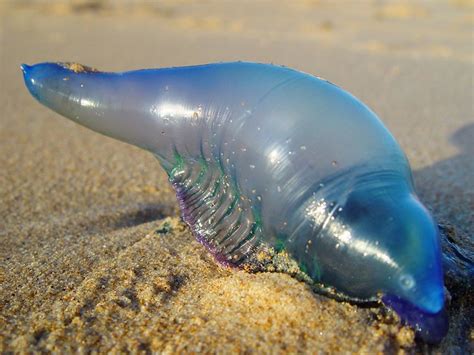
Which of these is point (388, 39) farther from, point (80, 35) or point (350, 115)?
point (350, 115)

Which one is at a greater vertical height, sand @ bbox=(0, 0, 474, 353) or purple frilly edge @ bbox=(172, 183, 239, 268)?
purple frilly edge @ bbox=(172, 183, 239, 268)

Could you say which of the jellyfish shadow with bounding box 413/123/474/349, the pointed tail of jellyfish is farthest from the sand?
the pointed tail of jellyfish

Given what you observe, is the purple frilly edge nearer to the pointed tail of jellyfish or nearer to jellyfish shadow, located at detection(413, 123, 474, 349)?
the pointed tail of jellyfish

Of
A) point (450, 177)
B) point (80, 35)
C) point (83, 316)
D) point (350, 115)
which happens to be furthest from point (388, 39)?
point (83, 316)

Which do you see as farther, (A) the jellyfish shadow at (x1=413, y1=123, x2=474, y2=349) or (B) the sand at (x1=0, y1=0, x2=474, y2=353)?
(A) the jellyfish shadow at (x1=413, y1=123, x2=474, y2=349)

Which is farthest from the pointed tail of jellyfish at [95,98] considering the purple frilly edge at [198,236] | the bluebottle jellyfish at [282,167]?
the purple frilly edge at [198,236]

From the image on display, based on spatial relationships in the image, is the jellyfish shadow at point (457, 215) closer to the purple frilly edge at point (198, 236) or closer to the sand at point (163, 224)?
the sand at point (163, 224)

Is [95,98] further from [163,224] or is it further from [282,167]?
[282,167]

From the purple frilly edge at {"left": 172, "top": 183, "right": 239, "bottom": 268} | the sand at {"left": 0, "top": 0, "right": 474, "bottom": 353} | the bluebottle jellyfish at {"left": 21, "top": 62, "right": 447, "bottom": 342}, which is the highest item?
the bluebottle jellyfish at {"left": 21, "top": 62, "right": 447, "bottom": 342}
